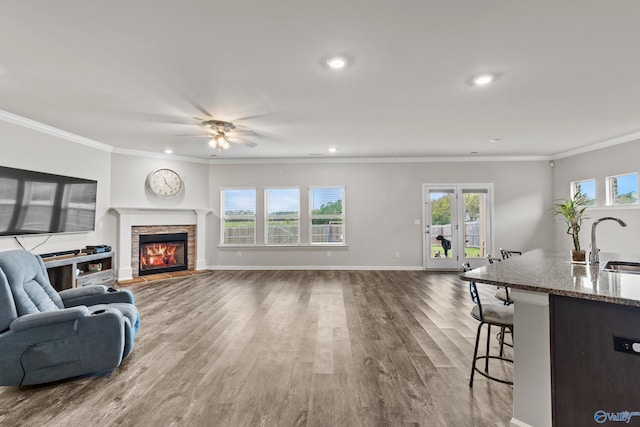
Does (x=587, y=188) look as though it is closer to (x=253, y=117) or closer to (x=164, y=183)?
(x=253, y=117)

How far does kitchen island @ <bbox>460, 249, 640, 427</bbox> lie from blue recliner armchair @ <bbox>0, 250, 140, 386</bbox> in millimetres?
2804

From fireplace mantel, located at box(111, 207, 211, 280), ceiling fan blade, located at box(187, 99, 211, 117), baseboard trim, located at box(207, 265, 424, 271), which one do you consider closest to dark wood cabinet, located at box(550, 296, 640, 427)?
ceiling fan blade, located at box(187, 99, 211, 117)

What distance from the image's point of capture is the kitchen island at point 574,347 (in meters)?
1.42

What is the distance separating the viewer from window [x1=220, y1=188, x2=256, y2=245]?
7426 mm

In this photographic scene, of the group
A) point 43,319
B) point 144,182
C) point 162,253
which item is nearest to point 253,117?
point 43,319

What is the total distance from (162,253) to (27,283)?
421 centimetres

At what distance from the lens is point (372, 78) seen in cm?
310

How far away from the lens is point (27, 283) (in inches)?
105

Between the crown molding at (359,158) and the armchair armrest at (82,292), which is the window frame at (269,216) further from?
the armchair armrest at (82,292)

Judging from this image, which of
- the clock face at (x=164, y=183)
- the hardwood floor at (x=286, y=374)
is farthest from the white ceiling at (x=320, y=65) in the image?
the hardwood floor at (x=286, y=374)

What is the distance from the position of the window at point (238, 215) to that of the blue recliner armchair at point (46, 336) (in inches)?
187

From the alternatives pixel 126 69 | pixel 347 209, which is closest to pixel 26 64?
pixel 126 69

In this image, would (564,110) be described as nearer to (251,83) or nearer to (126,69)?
(251,83)

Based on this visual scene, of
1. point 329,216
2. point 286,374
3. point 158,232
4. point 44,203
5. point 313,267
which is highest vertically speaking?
point 44,203
